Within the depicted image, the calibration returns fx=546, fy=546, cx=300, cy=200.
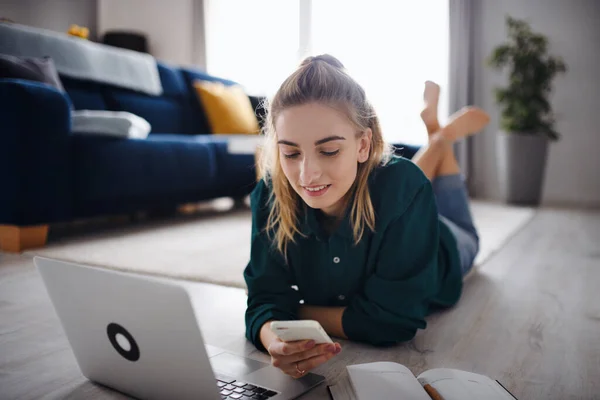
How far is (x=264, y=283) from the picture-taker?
3.68 ft

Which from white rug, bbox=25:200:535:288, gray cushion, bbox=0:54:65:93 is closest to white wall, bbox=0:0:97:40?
gray cushion, bbox=0:54:65:93

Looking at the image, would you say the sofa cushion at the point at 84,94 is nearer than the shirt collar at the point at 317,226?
No

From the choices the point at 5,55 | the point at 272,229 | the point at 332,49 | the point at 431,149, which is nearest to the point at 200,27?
the point at 332,49

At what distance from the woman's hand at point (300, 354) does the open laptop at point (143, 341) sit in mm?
36

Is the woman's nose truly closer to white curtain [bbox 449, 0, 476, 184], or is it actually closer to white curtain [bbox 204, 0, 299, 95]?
white curtain [bbox 449, 0, 476, 184]

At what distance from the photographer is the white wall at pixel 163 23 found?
5348mm

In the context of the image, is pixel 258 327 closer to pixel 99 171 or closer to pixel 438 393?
pixel 438 393

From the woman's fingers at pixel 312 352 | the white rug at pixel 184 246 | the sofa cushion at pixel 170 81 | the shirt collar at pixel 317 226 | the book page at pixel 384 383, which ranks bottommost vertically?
the white rug at pixel 184 246

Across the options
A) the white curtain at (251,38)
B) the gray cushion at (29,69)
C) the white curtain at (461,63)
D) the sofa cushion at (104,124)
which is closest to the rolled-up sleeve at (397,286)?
the sofa cushion at (104,124)

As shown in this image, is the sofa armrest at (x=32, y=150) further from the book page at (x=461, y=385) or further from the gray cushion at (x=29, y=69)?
the book page at (x=461, y=385)

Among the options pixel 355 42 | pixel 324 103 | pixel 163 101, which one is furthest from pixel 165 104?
pixel 324 103

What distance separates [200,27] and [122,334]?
4.94m

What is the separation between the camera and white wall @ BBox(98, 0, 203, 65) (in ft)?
17.5

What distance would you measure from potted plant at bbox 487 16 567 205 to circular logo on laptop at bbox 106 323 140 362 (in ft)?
11.9
